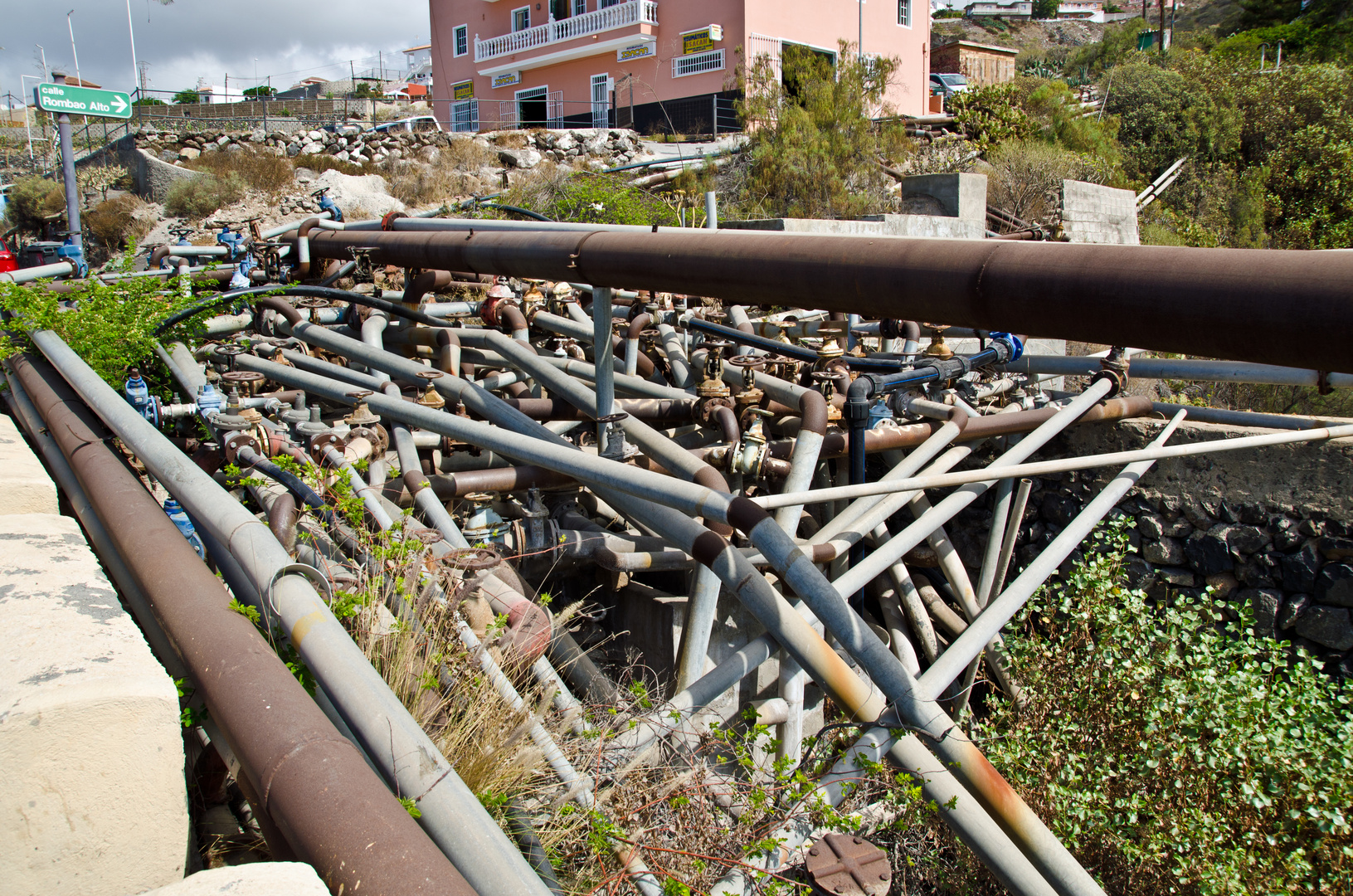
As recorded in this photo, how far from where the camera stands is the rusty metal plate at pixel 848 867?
8.91ft

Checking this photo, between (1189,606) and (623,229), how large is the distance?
362 cm

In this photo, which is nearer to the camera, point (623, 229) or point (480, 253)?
point (623, 229)

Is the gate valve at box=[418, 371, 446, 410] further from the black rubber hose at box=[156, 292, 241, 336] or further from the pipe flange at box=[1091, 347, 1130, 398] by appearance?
Answer: the pipe flange at box=[1091, 347, 1130, 398]

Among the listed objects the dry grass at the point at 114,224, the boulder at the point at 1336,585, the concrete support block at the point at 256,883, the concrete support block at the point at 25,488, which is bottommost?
the boulder at the point at 1336,585

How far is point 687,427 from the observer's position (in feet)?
17.3

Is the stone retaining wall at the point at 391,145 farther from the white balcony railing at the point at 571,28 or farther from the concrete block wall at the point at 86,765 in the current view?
the concrete block wall at the point at 86,765

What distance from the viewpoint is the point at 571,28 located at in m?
30.0

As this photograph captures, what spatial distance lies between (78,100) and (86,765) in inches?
375

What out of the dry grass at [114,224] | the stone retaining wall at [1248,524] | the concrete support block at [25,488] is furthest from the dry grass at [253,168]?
the stone retaining wall at [1248,524]

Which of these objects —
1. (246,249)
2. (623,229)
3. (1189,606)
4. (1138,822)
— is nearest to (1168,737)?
(1138,822)

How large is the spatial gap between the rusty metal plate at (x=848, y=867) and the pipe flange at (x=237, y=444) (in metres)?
2.80

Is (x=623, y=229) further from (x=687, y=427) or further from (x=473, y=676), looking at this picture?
(x=473, y=676)

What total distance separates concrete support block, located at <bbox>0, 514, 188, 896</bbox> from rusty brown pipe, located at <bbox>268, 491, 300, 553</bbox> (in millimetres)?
1142

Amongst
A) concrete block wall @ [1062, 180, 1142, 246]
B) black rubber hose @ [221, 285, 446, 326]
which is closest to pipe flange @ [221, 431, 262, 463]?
black rubber hose @ [221, 285, 446, 326]
